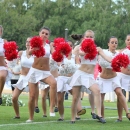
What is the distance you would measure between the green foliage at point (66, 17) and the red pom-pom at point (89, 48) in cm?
5129

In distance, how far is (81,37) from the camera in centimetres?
1187

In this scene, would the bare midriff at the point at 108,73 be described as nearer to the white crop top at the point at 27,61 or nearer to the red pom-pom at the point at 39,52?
the red pom-pom at the point at 39,52

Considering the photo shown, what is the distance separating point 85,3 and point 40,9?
6102 mm

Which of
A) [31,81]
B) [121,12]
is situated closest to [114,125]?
[31,81]

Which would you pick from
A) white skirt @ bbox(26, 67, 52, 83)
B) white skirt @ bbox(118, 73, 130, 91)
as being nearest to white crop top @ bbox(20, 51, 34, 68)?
white skirt @ bbox(26, 67, 52, 83)

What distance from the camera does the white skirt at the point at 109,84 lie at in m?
11.9

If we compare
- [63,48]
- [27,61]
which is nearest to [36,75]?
[63,48]

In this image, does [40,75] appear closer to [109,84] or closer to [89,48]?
[89,48]

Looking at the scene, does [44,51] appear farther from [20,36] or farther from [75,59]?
[20,36]

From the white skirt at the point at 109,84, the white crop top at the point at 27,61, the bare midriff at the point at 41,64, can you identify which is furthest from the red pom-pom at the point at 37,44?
the white crop top at the point at 27,61

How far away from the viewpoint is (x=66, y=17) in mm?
71250

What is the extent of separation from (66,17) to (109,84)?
59.6 metres

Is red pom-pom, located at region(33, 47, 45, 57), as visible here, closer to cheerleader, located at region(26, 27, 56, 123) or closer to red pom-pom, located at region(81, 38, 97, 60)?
cheerleader, located at region(26, 27, 56, 123)

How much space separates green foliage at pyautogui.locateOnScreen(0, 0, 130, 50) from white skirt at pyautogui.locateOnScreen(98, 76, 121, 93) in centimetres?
5029
